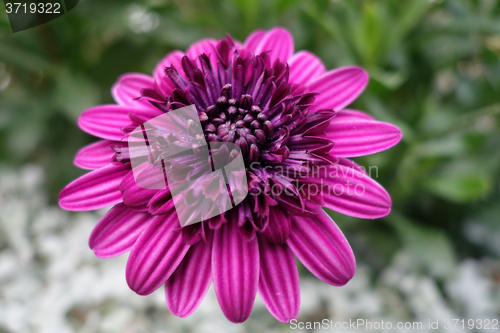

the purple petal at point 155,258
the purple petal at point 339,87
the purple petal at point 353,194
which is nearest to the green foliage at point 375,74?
the purple petal at point 339,87

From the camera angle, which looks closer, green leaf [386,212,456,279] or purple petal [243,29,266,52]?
purple petal [243,29,266,52]

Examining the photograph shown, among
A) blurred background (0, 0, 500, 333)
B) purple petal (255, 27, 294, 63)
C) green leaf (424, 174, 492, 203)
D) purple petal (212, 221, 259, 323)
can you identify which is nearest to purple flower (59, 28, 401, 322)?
purple petal (212, 221, 259, 323)

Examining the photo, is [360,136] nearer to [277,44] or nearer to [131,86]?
[277,44]

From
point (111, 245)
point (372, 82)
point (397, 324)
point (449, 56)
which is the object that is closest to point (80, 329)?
point (111, 245)

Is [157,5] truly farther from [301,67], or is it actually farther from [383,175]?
[383,175]

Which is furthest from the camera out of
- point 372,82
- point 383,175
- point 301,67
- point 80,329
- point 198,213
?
point 383,175

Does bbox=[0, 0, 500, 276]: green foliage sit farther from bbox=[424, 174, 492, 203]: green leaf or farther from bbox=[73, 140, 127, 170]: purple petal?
bbox=[73, 140, 127, 170]: purple petal
